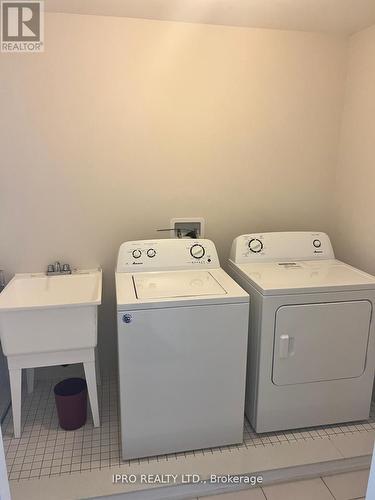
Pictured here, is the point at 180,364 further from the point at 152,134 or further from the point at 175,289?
the point at 152,134

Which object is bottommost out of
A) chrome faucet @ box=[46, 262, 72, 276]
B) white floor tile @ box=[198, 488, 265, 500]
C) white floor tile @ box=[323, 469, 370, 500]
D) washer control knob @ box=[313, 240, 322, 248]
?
white floor tile @ box=[198, 488, 265, 500]

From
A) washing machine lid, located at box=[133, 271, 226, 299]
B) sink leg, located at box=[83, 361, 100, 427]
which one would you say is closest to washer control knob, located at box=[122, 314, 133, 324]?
washing machine lid, located at box=[133, 271, 226, 299]

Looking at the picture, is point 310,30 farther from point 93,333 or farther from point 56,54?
point 93,333

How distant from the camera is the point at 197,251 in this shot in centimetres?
225

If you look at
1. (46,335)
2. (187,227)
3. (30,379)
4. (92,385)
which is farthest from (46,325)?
(187,227)

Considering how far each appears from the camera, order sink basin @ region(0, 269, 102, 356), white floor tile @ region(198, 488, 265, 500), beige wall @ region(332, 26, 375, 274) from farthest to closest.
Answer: beige wall @ region(332, 26, 375, 274), sink basin @ region(0, 269, 102, 356), white floor tile @ region(198, 488, 265, 500)

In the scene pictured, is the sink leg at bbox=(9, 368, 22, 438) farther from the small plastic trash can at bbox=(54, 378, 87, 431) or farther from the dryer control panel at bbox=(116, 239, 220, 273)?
the dryer control panel at bbox=(116, 239, 220, 273)

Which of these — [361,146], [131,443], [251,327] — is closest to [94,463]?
[131,443]

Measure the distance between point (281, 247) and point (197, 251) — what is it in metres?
0.54

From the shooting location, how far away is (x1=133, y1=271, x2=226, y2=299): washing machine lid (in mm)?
1807

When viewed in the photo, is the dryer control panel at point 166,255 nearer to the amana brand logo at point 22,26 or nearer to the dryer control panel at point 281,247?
the dryer control panel at point 281,247

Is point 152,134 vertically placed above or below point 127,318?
above

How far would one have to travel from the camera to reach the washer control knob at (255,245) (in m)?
2.31

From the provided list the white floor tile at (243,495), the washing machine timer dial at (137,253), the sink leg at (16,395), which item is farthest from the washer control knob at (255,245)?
the sink leg at (16,395)
